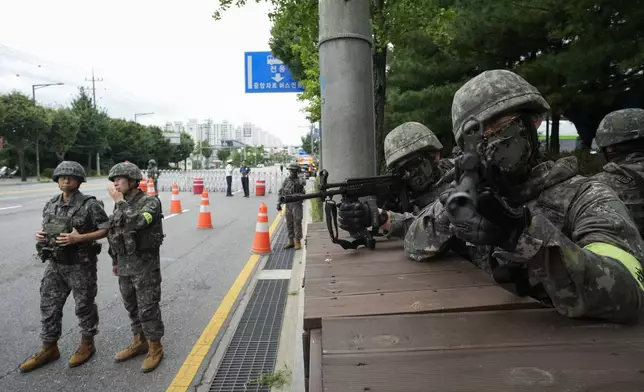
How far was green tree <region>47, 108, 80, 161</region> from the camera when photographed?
34781 mm

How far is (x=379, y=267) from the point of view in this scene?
2086 mm

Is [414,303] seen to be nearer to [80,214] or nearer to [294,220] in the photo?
[80,214]

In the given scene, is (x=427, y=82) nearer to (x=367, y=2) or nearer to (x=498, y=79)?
(x=367, y=2)

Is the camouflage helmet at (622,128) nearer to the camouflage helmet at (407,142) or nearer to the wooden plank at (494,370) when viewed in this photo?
the camouflage helmet at (407,142)

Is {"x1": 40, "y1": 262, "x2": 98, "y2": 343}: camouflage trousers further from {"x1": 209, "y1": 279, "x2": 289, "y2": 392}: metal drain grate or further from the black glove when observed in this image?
the black glove

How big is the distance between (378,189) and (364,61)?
3.28 feet

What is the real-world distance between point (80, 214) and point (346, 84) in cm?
266

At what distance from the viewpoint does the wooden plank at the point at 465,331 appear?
1178mm

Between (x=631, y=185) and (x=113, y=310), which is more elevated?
(x=631, y=185)

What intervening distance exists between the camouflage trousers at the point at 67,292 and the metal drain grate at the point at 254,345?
1250mm

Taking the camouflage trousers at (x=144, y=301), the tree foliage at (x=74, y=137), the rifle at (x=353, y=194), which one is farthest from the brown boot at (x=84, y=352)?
the tree foliage at (x=74, y=137)

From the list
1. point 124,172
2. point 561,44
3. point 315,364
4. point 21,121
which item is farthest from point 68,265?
point 21,121

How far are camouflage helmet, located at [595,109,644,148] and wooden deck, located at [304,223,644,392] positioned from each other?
214 centimetres

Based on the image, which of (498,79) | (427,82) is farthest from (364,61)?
(427,82)
